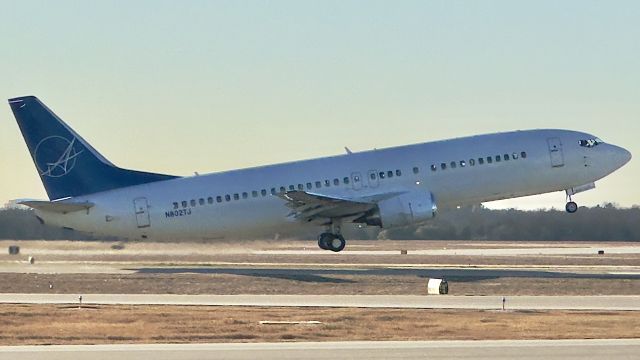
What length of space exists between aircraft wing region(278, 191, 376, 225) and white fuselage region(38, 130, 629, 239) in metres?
0.67

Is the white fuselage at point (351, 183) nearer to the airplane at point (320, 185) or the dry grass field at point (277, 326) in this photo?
the airplane at point (320, 185)

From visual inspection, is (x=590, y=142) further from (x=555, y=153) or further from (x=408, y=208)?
(x=408, y=208)

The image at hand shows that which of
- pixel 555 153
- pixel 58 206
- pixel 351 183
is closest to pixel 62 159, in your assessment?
pixel 58 206

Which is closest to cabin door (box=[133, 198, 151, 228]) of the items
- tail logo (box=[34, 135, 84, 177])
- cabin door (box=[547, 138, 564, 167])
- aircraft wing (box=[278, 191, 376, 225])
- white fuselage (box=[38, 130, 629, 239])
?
white fuselage (box=[38, 130, 629, 239])

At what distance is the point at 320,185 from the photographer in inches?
2436

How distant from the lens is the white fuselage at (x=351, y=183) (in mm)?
61062

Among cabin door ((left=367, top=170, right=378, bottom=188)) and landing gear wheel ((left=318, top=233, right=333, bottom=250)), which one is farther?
landing gear wheel ((left=318, top=233, right=333, bottom=250))

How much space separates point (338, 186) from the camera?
203 ft

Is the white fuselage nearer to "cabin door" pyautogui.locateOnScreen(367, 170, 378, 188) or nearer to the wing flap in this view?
"cabin door" pyautogui.locateOnScreen(367, 170, 378, 188)

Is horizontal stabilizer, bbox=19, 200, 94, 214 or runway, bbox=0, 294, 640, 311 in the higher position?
horizontal stabilizer, bbox=19, 200, 94, 214

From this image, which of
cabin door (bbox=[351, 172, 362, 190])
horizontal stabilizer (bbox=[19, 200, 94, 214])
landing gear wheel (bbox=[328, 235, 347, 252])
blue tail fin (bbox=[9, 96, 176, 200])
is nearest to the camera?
horizontal stabilizer (bbox=[19, 200, 94, 214])

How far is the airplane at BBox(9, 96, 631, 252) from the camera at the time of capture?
61.0 meters

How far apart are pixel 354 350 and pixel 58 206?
35.5m

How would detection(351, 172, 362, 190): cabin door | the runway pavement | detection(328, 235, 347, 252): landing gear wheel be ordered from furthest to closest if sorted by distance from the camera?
the runway pavement, detection(328, 235, 347, 252): landing gear wheel, detection(351, 172, 362, 190): cabin door
